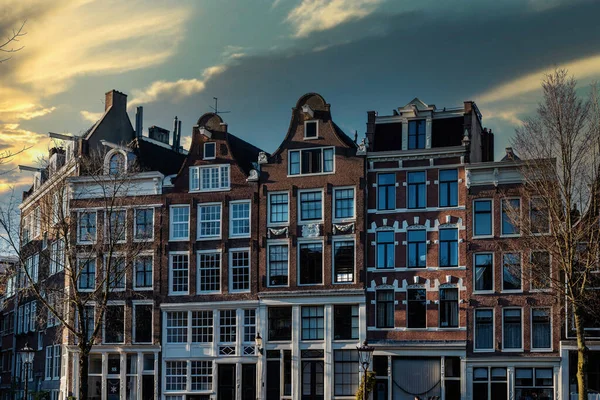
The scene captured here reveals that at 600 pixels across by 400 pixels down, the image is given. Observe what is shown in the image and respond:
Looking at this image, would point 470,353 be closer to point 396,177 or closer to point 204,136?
point 396,177

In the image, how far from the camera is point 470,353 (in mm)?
46094

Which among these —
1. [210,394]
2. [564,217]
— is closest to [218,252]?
[210,394]

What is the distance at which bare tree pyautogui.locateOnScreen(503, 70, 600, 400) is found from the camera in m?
39.2

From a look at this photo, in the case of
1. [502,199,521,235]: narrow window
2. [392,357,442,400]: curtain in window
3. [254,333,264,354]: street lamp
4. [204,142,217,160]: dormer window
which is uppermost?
[204,142,217,160]: dormer window

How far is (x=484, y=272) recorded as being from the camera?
46.6 meters

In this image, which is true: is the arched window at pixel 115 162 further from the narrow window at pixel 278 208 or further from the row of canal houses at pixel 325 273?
the narrow window at pixel 278 208

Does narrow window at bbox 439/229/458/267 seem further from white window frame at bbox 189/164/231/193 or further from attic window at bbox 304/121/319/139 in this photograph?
white window frame at bbox 189/164/231/193

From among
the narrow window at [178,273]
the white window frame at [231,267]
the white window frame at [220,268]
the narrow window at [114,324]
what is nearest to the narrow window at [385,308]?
the white window frame at [231,267]

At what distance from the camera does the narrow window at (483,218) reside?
46.8m

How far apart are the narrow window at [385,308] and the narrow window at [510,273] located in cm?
564

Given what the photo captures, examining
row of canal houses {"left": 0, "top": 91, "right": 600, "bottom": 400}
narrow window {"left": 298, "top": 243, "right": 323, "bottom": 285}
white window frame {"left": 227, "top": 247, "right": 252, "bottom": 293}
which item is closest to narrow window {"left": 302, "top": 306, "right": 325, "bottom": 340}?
row of canal houses {"left": 0, "top": 91, "right": 600, "bottom": 400}

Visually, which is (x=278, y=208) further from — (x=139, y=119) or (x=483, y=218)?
(x=139, y=119)

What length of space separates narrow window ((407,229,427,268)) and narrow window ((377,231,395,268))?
0.91m

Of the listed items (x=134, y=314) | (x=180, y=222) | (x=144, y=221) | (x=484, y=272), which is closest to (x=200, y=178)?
(x=180, y=222)
